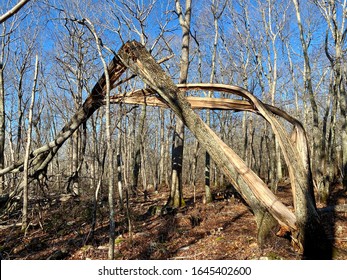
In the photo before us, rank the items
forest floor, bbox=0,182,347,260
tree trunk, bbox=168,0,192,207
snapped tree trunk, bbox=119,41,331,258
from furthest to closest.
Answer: tree trunk, bbox=168,0,192,207 → forest floor, bbox=0,182,347,260 → snapped tree trunk, bbox=119,41,331,258

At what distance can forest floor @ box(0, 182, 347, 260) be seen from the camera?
4703 millimetres

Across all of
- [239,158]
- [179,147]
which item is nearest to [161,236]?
[239,158]

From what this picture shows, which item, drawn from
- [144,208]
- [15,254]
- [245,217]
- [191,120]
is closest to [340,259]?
[191,120]

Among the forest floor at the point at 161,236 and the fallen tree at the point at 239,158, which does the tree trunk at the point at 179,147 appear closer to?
the forest floor at the point at 161,236

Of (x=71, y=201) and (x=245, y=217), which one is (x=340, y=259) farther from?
(x=71, y=201)

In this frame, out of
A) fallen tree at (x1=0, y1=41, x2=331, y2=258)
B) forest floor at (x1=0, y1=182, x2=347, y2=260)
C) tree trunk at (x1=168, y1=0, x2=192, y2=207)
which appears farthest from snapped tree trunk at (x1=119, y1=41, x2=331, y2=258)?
tree trunk at (x1=168, y1=0, x2=192, y2=207)

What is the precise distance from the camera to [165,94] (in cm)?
499

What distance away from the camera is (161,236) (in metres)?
5.96

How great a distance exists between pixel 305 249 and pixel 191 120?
8.35 ft

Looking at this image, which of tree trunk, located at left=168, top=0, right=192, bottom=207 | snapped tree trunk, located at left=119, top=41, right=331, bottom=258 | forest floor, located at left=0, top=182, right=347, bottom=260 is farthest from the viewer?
tree trunk, located at left=168, top=0, right=192, bottom=207

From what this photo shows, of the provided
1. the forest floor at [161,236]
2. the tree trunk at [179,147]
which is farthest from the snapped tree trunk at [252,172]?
the tree trunk at [179,147]

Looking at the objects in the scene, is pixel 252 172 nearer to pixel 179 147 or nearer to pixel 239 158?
pixel 239 158

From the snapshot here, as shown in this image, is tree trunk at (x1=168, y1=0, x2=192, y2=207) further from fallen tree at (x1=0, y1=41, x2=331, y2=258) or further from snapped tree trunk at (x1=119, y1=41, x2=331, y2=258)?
snapped tree trunk at (x1=119, y1=41, x2=331, y2=258)

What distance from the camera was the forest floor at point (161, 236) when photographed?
4703 mm
